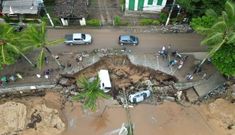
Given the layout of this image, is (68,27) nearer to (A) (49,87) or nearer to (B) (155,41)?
(A) (49,87)

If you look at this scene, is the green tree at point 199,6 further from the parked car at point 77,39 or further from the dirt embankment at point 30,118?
the dirt embankment at point 30,118

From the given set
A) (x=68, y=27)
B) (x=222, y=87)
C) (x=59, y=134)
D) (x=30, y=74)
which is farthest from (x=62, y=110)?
(x=222, y=87)

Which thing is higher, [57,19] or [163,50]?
[57,19]

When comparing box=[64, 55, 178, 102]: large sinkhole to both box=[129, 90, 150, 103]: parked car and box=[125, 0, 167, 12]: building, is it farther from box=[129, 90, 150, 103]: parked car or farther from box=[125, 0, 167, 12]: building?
box=[125, 0, 167, 12]: building

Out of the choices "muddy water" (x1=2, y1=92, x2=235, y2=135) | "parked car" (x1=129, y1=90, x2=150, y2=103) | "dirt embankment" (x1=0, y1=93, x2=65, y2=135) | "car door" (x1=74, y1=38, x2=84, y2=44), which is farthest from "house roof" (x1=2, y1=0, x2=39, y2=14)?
"parked car" (x1=129, y1=90, x2=150, y2=103)

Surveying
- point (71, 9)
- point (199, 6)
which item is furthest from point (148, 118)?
point (71, 9)

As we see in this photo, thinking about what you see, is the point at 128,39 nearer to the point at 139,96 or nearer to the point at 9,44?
the point at 139,96

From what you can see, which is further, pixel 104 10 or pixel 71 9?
pixel 104 10
